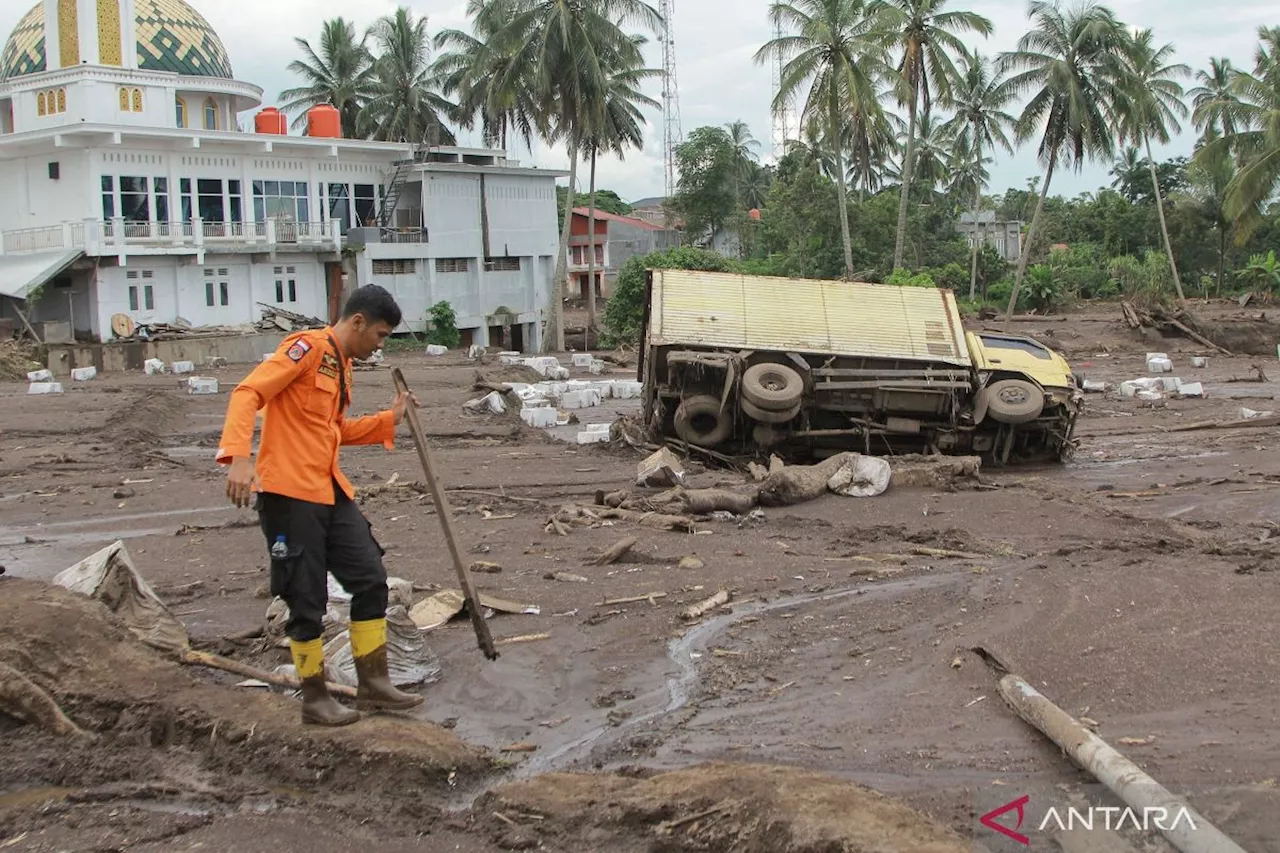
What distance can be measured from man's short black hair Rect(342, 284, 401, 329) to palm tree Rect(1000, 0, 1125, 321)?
3915 centimetres

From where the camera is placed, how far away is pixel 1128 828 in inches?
176

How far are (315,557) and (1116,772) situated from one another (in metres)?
3.21

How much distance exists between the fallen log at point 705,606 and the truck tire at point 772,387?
6.29 metres

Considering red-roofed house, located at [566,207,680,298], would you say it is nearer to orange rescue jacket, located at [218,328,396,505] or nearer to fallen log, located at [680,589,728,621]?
fallen log, located at [680,589,728,621]

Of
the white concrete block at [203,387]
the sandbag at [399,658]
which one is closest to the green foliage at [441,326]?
the white concrete block at [203,387]

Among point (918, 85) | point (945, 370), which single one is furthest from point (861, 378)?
point (918, 85)

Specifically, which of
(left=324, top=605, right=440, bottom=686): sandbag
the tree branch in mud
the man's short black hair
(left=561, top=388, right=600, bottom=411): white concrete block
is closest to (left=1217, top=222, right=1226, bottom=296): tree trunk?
(left=561, top=388, right=600, bottom=411): white concrete block

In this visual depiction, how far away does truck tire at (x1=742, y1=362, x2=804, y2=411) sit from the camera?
14.1 metres

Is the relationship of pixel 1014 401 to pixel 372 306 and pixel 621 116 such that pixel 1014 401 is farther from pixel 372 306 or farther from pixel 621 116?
pixel 621 116

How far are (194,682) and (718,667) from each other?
2542 mm

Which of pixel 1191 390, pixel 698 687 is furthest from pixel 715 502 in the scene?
pixel 1191 390

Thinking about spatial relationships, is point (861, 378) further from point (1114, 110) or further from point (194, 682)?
point (1114, 110)

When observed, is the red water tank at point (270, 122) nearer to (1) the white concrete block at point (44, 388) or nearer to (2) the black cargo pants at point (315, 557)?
(1) the white concrete block at point (44, 388)

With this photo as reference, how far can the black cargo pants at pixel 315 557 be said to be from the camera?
5.21 m
